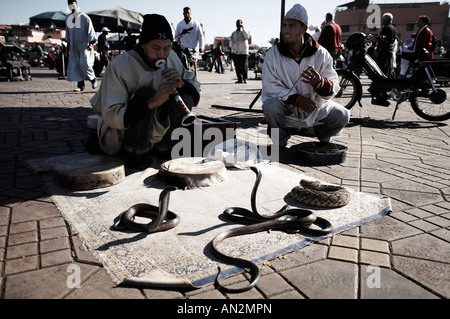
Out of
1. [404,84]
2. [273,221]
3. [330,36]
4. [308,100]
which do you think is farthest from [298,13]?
[330,36]

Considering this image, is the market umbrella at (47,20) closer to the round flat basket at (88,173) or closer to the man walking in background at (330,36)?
the man walking in background at (330,36)

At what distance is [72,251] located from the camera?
1.78 metres

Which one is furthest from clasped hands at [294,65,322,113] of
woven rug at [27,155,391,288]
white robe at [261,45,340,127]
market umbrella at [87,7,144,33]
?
market umbrella at [87,7,144,33]

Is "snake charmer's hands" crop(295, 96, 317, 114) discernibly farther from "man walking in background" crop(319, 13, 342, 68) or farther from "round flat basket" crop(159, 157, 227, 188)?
"man walking in background" crop(319, 13, 342, 68)

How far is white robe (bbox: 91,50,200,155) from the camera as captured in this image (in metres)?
2.76

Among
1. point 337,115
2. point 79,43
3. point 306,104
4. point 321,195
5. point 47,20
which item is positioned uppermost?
point 47,20

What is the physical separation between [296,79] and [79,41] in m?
5.77

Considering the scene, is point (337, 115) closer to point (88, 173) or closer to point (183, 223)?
point (183, 223)

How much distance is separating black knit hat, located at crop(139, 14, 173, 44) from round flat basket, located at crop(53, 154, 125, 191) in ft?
3.34

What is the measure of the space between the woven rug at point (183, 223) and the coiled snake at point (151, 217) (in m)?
0.04

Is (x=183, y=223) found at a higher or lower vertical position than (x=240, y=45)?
lower

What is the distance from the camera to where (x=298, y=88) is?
361 cm

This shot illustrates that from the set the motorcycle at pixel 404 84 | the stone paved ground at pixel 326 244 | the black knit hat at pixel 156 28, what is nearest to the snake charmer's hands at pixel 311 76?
the stone paved ground at pixel 326 244
